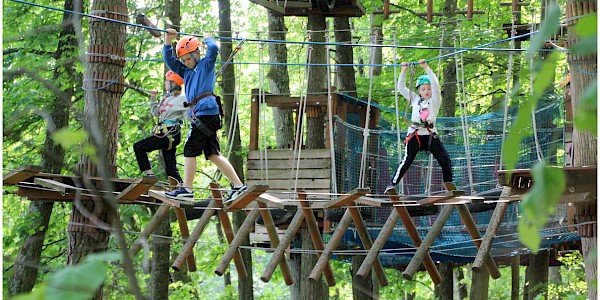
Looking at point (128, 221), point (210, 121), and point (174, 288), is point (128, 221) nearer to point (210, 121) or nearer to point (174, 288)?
point (174, 288)

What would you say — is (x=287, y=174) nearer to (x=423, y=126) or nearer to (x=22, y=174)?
(x=423, y=126)

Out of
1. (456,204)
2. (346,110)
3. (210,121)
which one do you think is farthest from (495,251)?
(210,121)

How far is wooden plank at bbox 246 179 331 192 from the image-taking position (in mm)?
8719

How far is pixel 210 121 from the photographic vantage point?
6.59 m

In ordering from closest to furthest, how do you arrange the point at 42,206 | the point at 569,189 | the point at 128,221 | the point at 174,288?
the point at 569,189
the point at 42,206
the point at 128,221
the point at 174,288

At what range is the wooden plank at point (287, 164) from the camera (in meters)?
8.83

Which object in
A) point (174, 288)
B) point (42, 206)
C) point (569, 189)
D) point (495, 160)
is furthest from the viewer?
point (174, 288)

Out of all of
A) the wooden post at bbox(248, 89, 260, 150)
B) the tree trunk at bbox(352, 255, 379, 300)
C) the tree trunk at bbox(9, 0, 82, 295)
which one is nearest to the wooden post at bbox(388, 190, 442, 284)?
the wooden post at bbox(248, 89, 260, 150)

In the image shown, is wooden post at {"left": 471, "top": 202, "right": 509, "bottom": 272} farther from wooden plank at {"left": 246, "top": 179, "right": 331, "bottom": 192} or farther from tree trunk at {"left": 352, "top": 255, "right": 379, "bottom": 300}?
tree trunk at {"left": 352, "top": 255, "right": 379, "bottom": 300}

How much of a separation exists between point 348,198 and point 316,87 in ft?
12.1

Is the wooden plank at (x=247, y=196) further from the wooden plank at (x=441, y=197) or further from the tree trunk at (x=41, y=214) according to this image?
the tree trunk at (x=41, y=214)

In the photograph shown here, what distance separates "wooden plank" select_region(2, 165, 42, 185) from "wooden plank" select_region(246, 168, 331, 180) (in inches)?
112

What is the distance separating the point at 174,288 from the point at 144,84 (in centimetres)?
395

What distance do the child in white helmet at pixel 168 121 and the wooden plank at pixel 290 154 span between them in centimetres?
187
